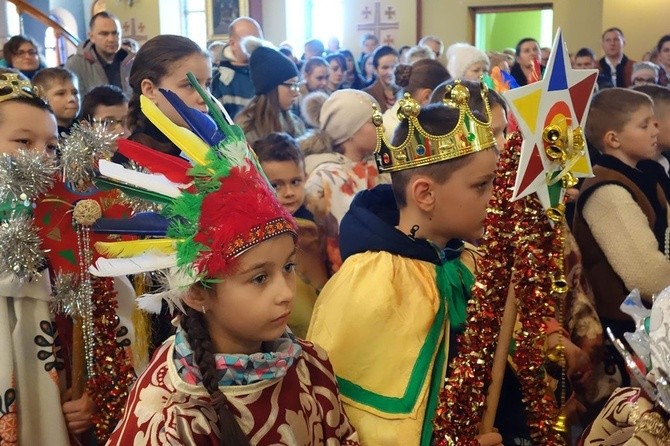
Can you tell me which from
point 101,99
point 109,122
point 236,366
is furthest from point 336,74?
point 236,366

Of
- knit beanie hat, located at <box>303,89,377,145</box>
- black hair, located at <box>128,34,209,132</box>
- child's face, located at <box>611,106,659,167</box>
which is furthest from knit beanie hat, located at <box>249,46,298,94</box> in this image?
child's face, located at <box>611,106,659,167</box>

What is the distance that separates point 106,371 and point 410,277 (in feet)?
3.16

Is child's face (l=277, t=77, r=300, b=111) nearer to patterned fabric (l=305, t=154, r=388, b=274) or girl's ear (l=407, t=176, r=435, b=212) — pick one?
patterned fabric (l=305, t=154, r=388, b=274)

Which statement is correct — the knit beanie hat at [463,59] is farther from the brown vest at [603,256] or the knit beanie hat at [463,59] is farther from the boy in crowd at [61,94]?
the boy in crowd at [61,94]

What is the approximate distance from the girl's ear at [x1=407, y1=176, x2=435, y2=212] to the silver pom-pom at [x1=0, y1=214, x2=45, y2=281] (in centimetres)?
111

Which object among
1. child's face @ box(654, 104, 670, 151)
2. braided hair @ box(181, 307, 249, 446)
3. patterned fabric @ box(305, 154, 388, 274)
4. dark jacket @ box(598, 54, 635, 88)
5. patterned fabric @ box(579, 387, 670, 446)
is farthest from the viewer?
dark jacket @ box(598, 54, 635, 88)

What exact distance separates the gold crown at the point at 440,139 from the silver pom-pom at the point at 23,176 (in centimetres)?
100

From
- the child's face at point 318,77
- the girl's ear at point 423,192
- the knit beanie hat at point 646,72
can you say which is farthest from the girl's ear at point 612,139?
the child's face at point 318,77

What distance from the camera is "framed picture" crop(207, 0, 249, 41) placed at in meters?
15.3

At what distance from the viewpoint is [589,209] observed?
3.36 metres

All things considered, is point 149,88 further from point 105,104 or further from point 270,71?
point 270,71

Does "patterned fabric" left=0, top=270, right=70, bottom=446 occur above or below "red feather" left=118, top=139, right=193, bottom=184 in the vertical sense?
below

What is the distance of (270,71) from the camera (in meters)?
4.52

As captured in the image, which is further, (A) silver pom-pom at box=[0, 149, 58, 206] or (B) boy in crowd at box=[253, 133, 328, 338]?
(B) boy in crowd at box=[253, 133, 328, 338]
